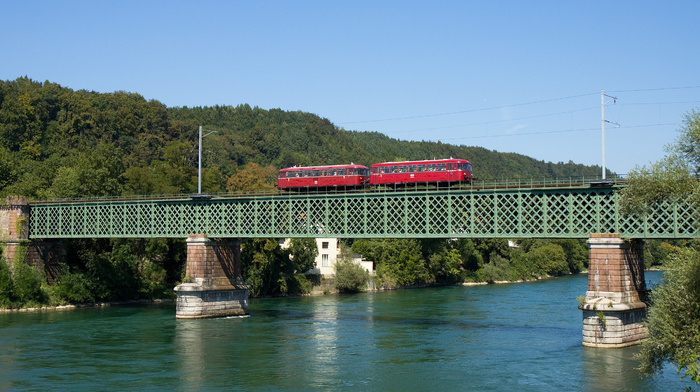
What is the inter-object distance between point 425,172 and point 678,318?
1247 inches

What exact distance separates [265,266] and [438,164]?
3841cm

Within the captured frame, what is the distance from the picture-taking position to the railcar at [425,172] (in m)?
54.7

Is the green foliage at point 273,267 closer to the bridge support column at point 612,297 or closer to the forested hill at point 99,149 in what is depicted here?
the forested hill at point 99,149

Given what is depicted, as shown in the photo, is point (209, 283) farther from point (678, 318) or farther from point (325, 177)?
point (678, 318)

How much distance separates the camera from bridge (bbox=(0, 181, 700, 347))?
43906 millimetres

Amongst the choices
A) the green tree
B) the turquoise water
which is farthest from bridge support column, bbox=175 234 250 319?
the green tree

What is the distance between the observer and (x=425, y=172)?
2208 inches

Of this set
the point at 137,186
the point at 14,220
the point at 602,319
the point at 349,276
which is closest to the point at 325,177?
the point at 602,319

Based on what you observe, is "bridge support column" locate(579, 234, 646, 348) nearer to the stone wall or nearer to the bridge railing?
the bridge railing

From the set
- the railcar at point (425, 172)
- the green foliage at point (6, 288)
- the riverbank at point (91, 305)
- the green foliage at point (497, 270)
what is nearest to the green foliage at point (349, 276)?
the riverbank at point (91, 305)

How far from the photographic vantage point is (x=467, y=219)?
52500 millimetres

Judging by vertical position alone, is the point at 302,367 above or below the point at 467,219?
below

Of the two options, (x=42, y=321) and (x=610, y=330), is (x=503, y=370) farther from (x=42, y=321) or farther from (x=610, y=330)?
(x=42, y=321)

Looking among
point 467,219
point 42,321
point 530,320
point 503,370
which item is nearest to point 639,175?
point 503,370
